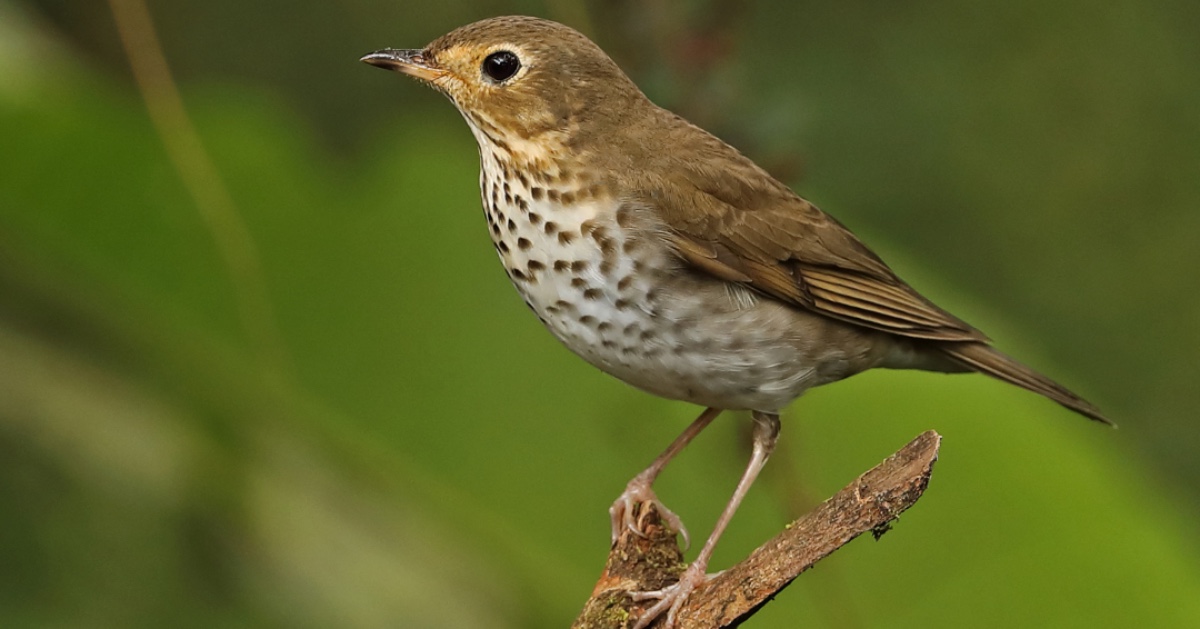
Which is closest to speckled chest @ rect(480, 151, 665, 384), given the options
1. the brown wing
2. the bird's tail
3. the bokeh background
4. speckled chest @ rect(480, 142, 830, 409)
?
speckled chest @ rect(480, 142, 830, 409)

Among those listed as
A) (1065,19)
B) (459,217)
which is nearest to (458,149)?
(459,217)

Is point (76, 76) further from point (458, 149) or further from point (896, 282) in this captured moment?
point (896, 282)

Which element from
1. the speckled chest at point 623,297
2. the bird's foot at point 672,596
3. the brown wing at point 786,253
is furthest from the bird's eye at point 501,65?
the bird's foot at point 672,596

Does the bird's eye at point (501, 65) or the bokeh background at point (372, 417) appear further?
the bokeh background at point (372, 417)

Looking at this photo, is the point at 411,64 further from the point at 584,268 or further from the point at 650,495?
the point at 650,495

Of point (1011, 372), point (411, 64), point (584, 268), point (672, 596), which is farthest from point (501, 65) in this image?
point (1011, 372)

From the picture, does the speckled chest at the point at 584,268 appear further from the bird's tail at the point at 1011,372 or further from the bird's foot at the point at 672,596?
the bird's tail at the point at 1011,372

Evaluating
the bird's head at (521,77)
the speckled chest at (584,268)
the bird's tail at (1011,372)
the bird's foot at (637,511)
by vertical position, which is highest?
the bird's head at (521,77)
